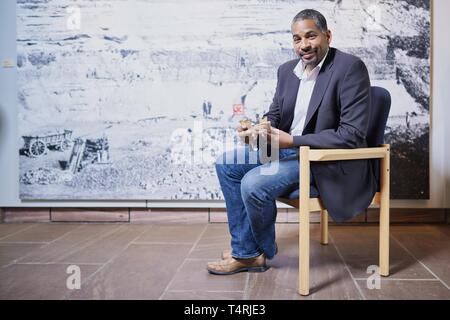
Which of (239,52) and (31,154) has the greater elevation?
(239,52)

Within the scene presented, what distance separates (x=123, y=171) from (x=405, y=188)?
1.85 m

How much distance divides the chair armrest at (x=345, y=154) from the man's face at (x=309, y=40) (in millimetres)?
454

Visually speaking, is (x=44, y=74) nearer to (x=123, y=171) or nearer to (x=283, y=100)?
(x=123, y=171)

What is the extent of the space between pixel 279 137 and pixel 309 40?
0.45 metres

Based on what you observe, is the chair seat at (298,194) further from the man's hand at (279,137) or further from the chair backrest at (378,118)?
the chair backrest at (378,118)

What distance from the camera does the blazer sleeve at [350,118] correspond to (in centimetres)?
186

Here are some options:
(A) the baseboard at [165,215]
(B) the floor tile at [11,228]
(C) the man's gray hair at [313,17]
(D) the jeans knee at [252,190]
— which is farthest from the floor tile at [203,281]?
(B) the floor tile at [11,228]

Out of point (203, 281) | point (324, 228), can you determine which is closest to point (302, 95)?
point (324, 228)

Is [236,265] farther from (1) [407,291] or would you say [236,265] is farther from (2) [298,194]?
(1) [407,291]

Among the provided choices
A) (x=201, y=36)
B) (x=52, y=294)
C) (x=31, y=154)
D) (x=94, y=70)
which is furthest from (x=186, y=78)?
(x=52, y=294)

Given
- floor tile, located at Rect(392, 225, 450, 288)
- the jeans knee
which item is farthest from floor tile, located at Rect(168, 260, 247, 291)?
floor tile, located at Rect(392, 225, 450, 288)

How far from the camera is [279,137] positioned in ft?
6.15

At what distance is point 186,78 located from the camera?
3047 mm
